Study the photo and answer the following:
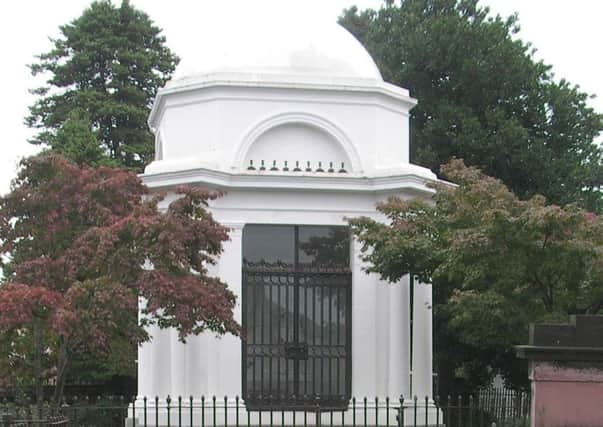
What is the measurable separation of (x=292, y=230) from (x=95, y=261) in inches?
242

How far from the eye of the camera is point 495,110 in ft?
94.3

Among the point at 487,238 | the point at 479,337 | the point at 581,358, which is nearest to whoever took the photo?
the point at 581,358

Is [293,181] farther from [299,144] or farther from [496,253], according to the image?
[496,253]

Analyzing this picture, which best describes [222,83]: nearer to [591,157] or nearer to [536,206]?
[536,206]

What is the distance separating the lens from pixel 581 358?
476 inches

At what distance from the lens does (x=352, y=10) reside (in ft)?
126

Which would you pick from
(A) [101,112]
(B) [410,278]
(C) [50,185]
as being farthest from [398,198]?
(A) [101,112]

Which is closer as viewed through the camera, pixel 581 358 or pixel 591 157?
pixel 581 358

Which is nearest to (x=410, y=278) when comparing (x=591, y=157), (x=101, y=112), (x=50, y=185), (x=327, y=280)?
(x=327, y=280)

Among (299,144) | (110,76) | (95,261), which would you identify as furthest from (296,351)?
(110,76)

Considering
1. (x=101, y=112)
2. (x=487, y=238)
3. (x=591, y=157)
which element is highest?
(x=101, y=112)

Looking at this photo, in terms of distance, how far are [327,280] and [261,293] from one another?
1290 mm

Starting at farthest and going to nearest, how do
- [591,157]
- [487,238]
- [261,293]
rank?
[591,157], [261,293], [487,238]

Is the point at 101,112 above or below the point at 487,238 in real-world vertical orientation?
above
